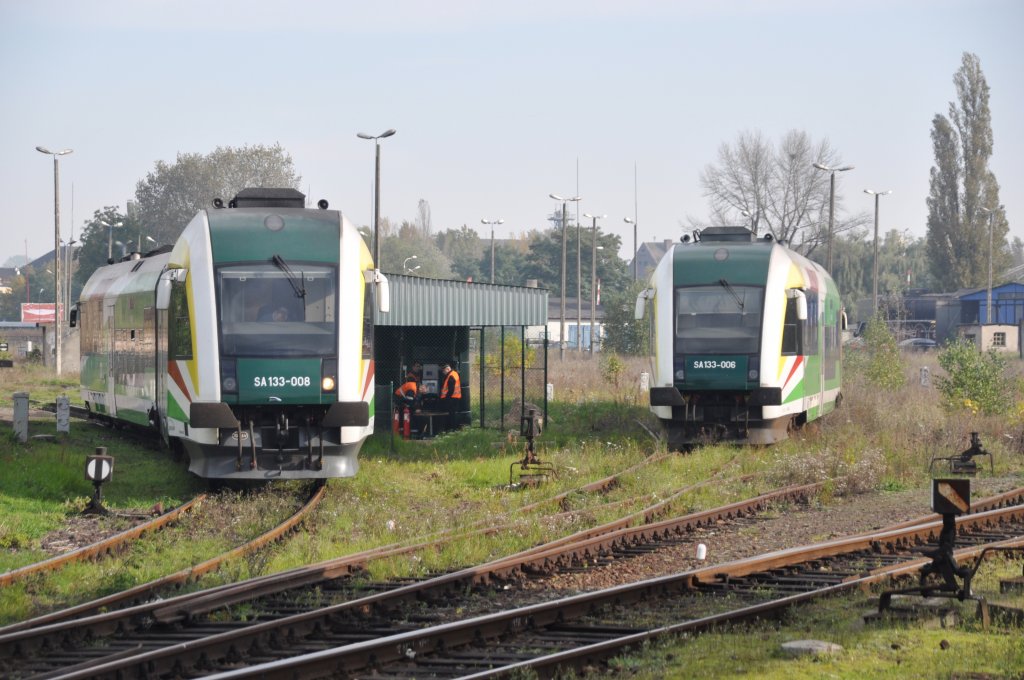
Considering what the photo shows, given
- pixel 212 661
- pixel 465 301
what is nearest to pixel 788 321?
pixel 465 301

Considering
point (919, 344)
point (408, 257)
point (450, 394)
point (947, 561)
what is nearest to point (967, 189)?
point (919, 344)

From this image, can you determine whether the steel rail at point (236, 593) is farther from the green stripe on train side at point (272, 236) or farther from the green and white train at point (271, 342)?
the green stripe on train side at point (272, 236)

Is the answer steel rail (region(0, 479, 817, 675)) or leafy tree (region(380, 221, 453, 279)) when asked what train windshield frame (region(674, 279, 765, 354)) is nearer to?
steel rail (region(0, 479, 817, 675))

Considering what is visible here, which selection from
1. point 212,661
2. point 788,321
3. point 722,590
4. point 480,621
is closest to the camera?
point 212,661

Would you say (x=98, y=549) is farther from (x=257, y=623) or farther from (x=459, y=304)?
(x=459, y=304)

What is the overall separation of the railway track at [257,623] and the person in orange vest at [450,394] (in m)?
13.8

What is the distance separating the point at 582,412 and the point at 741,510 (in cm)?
1352

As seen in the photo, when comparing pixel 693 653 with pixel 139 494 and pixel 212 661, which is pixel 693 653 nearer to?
pixel 212 661

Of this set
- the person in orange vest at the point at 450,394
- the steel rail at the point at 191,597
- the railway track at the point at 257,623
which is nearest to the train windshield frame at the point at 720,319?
the person in orange vest at the point at 450,394

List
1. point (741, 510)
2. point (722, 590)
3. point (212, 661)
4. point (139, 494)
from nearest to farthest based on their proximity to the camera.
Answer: point (212, 661), point (722, 590), point (741, 510), point (139, 494)

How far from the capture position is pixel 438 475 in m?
18.5

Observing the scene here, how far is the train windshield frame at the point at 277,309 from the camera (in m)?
14.9

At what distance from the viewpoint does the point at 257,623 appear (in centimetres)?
899

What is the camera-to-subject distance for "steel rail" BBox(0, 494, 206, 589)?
35.2 ft
